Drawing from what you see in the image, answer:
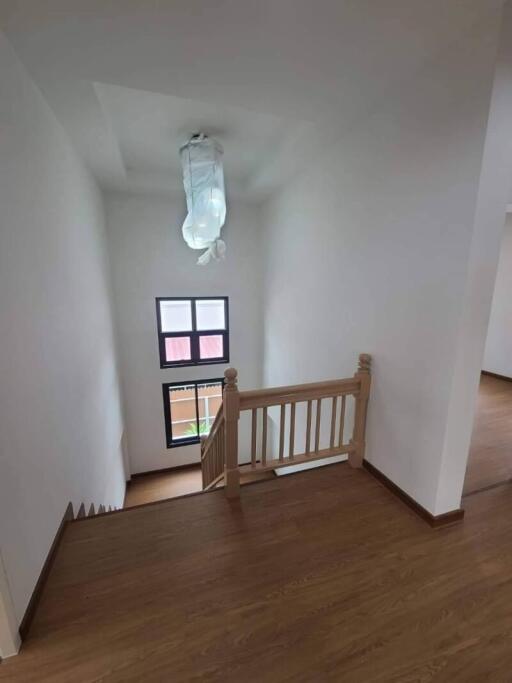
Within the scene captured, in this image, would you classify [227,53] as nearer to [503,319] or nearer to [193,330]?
[193,330]

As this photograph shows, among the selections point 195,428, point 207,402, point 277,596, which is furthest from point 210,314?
point 277,596

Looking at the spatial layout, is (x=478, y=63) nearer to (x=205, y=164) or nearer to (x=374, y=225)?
(x=374, y=225)

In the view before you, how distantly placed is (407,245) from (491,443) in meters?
2.12

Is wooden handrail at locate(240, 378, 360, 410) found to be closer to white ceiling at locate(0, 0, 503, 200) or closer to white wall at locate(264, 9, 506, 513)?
white wall at locate(264, 9, 506, 513)

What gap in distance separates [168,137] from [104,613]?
3.49m

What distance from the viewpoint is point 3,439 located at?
117cm

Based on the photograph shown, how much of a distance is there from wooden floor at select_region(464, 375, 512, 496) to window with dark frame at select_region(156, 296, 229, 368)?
356cm

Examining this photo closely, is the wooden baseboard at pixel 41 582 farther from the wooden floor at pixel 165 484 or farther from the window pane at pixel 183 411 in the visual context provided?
the window pane at pixel 183 411

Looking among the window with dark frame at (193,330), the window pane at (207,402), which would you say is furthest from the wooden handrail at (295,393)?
the window pane at (207,402)

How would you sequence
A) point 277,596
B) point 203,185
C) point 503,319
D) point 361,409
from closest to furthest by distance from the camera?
point 277,596
point 361,409
point 203,185
point 503,319

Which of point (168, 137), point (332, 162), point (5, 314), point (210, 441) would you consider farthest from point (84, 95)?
point (210, 441)

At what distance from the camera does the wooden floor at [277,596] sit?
45.8 inches

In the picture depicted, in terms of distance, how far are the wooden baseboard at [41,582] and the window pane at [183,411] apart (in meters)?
3.23

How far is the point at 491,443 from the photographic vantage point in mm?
2691
